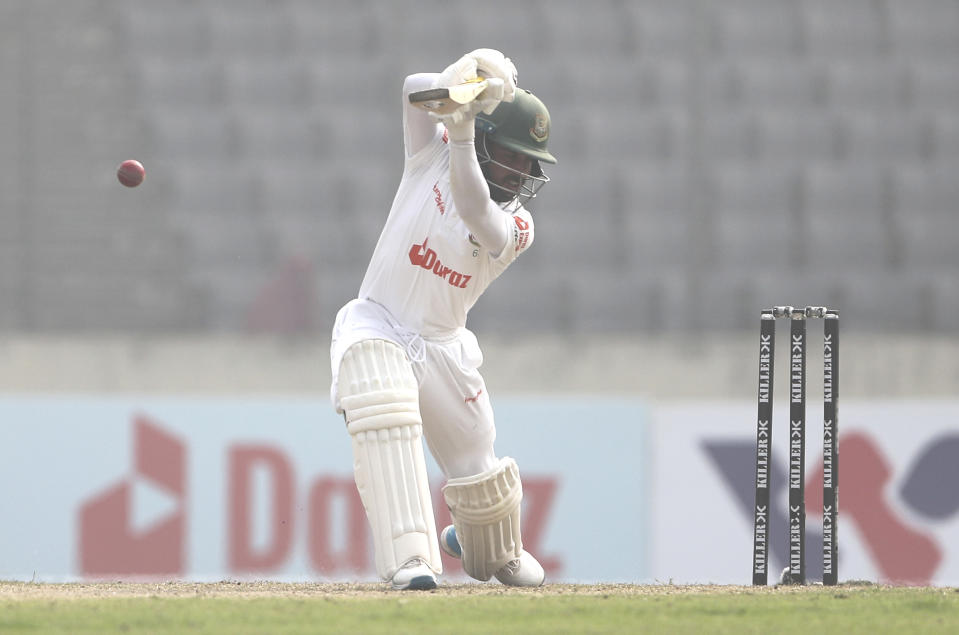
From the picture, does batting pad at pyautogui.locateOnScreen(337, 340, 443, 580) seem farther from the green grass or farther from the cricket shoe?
the cricket shoe

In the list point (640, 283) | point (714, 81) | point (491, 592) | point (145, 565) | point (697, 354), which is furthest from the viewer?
point (714, 81)

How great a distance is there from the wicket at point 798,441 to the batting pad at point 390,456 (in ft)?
3.63

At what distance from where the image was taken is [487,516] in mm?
5043

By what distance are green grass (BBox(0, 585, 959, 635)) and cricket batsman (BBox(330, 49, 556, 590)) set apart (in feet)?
0.90

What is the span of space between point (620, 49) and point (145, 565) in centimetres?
551

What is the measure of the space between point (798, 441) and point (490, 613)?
1.35 meters

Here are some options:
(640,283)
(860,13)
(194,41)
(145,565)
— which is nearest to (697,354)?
(640,283)

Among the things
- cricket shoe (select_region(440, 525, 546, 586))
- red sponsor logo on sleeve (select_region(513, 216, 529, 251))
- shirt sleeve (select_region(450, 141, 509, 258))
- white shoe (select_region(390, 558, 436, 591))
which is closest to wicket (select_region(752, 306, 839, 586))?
cricket shoe (select_region(440, 525, 546, 586))

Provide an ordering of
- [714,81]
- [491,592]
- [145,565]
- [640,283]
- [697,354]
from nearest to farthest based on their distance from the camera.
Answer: [491,592]
[145,565]
[697,354]
[640,283]
[714,81]

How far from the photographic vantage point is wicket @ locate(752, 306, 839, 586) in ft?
16.5

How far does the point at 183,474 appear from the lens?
302 inches

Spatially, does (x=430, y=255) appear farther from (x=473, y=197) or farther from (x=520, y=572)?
(x=520, y=572)

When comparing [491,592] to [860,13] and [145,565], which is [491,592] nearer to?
[145,565]

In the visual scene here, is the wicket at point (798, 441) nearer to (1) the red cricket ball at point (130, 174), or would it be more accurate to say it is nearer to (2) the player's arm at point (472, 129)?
(2) the player's arm at point (472, 129)
